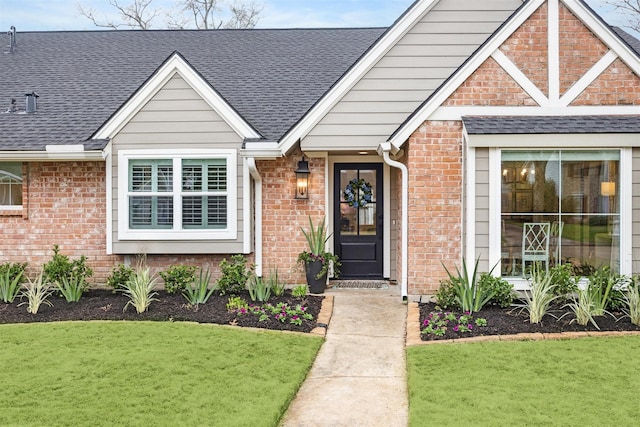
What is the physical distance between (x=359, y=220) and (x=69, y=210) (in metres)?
5.15

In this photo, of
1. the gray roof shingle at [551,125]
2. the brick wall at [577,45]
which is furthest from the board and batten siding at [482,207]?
the brick wall at [577,45]

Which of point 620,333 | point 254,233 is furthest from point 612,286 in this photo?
point 254,233

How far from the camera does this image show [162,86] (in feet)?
31.1

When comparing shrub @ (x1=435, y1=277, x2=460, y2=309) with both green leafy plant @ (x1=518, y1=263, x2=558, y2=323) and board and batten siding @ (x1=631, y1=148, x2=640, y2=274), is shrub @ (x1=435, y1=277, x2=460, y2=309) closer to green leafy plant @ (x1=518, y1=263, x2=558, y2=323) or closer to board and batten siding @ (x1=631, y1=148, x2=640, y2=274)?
green leafy plant @ (x1=518, y1=263, x2=558, y2=323)

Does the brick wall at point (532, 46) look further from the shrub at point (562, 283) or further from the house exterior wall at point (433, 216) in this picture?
the shrub at point (562, 283)

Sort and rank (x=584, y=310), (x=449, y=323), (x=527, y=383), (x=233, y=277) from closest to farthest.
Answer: (x=527, y=383), (x=584, y=310), (x=449, y=323), (x=233, y=277)

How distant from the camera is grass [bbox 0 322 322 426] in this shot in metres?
4.43

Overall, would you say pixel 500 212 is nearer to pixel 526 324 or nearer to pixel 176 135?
pixel 526 324

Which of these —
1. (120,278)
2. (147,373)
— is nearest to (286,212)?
(120,278)

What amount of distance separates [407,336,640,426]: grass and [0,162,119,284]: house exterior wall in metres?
6.25

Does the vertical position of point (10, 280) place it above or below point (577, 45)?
below

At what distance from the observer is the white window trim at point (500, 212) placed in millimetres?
7891

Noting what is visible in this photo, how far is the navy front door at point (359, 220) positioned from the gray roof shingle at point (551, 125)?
272 centimetres

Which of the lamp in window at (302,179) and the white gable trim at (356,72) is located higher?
the white gable trim at (356,72)
